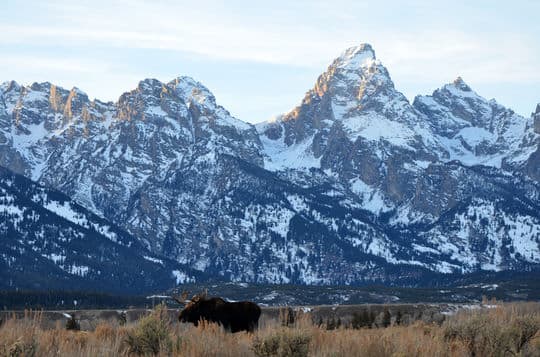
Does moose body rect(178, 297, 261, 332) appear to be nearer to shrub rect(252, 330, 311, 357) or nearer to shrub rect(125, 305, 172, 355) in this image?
shrub rect(125, 305, 172, 355)

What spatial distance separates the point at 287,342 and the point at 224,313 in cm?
1254

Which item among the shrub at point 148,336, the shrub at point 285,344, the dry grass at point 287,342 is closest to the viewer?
the dry grass at point 287,342

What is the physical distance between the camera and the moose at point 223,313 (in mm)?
29125

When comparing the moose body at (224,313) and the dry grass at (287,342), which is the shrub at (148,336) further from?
the moose body at (224,313)

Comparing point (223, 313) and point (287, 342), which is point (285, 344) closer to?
point (287, 342)

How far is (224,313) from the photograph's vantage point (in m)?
29.3

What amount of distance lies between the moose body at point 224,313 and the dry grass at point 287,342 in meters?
7.98

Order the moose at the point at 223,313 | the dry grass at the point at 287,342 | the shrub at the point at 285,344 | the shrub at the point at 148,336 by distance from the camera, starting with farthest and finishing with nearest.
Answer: the moose at the point at 223,313 < the shrub at the point at 148,336 < the shrub at the point at 285,344 < the dry grass at the point at 287,342

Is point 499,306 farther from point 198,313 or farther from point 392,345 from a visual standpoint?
point 198,313

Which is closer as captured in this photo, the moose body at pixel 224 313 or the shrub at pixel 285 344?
the shrub at pixel 285 344

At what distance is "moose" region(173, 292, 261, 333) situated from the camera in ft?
95.6

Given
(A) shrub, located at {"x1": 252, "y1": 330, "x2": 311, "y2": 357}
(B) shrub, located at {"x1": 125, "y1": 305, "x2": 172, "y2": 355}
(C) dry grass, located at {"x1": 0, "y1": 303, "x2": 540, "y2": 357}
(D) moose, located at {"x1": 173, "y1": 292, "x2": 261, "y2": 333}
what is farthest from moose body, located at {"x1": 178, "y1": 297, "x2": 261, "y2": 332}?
(A) shrub, located at {"x1": 252, "y1": 330, "x2": 311, "y2": 357}

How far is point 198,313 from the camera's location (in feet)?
97.0

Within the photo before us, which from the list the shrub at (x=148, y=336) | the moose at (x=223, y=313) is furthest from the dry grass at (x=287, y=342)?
the moose at (x=223, y=313)
